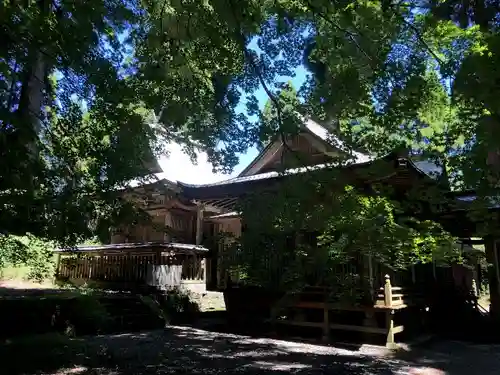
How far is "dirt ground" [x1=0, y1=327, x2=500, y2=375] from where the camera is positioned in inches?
275

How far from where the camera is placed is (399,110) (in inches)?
220

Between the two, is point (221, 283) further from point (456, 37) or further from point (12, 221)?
point (12, 221)

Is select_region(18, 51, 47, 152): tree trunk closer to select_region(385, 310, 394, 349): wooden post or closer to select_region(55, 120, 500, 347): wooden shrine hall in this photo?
select_region(55, 120, 500, 347): wooden shrine hall

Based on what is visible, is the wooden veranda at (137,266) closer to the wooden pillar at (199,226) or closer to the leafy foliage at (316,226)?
the wooden pillar at (199,226)

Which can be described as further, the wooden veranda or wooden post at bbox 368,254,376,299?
the wooden veranda

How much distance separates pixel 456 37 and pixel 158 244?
35.8ft

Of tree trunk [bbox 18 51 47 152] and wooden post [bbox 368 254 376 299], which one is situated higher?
tree trunk [bbox 18 51 47 152]

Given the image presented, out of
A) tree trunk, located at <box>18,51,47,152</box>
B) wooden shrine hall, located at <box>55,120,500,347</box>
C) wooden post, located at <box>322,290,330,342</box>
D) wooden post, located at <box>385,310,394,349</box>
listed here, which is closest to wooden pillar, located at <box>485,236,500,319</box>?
wooden shrine hall, located at <box>55,120,500,347</box>

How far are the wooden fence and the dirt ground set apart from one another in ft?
15.5

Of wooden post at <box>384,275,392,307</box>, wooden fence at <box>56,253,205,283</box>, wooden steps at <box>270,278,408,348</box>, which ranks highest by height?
wooden fence at <box>56,253,205,283</box>

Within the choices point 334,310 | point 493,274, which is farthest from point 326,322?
point 493,274

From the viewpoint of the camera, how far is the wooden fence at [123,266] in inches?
591

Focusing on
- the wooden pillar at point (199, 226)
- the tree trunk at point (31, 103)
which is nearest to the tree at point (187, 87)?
the tree trunk at point (31, 103)

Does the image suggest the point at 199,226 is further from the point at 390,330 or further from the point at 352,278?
the point at 390,330
